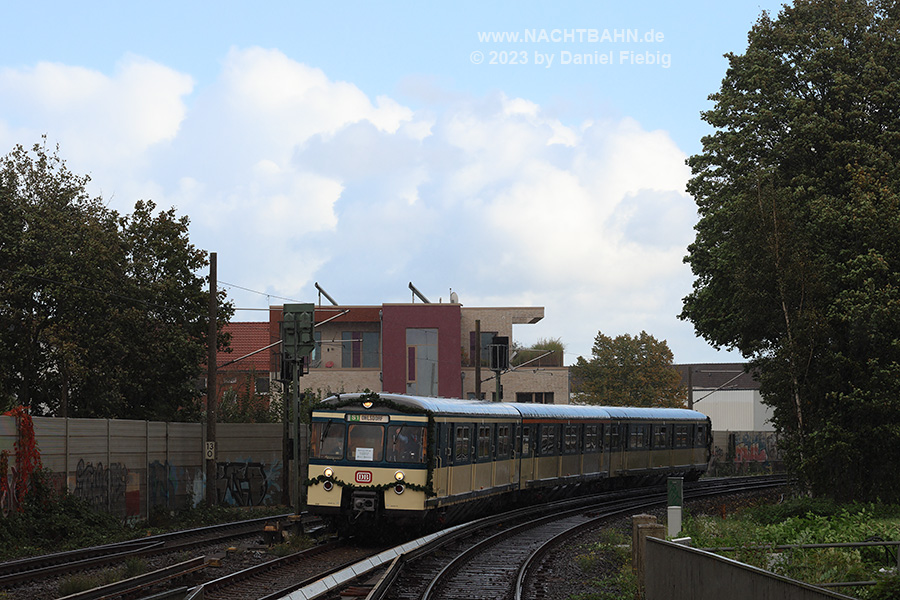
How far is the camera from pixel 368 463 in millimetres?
22016

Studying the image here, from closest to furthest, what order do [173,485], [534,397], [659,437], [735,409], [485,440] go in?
[485,440] < [173,485] < [659,437] < [534,397] < [735,409]

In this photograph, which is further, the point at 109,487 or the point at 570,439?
the point at 570,439

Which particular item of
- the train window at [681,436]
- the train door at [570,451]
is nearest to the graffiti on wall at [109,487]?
the train door at [570,451]

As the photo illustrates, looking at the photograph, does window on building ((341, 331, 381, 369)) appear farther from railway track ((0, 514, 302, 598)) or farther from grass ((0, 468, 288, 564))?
railway track ((0, 514, 302, 598))

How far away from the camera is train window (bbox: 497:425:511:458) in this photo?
92.2 ft

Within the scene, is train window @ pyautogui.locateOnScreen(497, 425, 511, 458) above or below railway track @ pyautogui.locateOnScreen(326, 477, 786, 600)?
above

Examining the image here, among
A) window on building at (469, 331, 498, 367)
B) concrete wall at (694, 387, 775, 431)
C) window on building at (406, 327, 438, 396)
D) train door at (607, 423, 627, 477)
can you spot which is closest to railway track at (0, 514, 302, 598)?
train door at (607, 423, 627, 477)

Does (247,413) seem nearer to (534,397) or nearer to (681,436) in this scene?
(681,436)

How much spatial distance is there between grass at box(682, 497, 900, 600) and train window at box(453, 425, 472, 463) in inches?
211

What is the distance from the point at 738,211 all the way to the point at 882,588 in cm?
2150

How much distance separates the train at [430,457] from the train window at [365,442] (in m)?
0.02

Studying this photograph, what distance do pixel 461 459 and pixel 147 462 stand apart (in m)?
10.3

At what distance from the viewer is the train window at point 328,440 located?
2228 centimetres

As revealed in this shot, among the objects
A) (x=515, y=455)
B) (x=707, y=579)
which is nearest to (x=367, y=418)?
(x=515, y=455)
